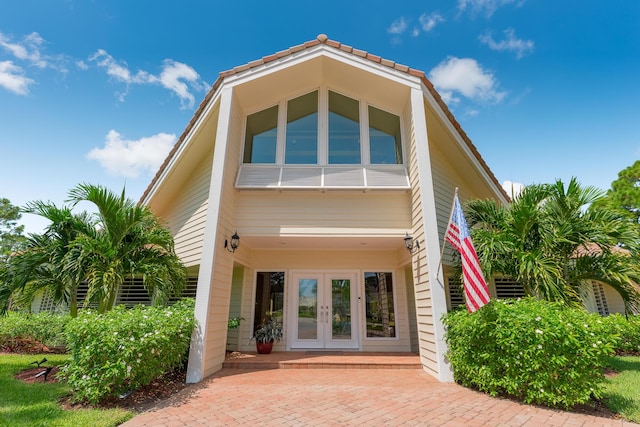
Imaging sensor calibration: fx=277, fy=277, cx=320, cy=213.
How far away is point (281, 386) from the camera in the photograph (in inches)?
198

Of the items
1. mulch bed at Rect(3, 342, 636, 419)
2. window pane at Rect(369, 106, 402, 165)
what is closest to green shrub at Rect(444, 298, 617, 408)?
mulch bed at Rect(3, 342, 636, 419)

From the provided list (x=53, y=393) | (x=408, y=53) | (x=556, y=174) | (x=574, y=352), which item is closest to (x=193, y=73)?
(x=408, y=53)

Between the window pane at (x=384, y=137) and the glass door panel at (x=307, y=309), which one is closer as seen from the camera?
the window pane at (x=384, y=137)

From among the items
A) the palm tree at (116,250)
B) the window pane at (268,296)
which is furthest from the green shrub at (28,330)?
the window pane at (268,296)

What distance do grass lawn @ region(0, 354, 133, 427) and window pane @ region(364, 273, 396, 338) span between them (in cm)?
637

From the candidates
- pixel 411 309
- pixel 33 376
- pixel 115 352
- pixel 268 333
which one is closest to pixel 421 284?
pixel 411 309

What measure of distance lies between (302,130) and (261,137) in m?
1.21

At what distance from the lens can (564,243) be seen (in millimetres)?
5723

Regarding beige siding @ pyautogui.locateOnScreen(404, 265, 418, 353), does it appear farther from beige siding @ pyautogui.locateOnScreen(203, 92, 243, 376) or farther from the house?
beige siding @ pyautogui.locateOnScreen(203, 92, 243, 376)

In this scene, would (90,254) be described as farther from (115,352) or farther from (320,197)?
(320,197)

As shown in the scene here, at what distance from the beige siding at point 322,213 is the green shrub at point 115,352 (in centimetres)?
308

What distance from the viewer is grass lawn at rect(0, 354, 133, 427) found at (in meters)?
3.39

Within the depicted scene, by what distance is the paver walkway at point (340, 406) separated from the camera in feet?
11.6

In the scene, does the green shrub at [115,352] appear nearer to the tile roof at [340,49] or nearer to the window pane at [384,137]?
the tile roof at [340,49]
